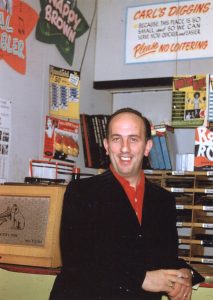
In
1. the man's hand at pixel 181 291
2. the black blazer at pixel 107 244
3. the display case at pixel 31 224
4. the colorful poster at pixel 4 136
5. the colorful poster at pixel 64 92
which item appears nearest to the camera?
the black blazer at pixel 107 244

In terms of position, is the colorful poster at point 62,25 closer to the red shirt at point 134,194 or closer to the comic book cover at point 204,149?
the comic book cover at point 204,149

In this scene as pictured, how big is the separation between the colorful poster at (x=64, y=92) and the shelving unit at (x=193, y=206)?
774mm

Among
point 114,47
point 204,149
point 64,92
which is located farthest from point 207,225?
point 114,47

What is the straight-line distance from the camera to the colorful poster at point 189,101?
3893mm

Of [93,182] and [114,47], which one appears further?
[114,47]

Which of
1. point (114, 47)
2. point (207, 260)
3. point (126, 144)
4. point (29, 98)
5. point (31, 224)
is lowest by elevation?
point (207, 260)

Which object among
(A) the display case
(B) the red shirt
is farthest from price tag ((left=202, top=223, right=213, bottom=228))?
(B) the red shirt

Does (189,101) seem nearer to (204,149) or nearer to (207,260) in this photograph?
(204,149)

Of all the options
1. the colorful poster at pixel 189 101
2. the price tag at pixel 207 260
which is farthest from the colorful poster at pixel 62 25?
the price tag at pixel 207 260

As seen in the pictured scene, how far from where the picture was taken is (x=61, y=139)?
3803 mm

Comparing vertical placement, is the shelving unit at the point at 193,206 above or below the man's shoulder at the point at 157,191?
below

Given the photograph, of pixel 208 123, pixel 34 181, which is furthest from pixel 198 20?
pixel 34 181

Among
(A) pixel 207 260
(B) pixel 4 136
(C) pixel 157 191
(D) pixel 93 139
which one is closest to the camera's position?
(C) pixel 157 191

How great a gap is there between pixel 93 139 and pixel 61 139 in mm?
324
